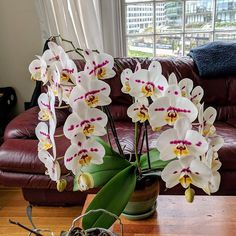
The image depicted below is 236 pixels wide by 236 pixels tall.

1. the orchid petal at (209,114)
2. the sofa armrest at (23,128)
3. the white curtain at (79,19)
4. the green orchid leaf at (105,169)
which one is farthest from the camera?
the white curtain at (79,19)

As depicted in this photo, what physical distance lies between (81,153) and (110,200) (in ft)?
0.64

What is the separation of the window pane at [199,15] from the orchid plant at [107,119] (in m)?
1.98

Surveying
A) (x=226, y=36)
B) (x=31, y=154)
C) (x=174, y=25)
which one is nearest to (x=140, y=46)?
(x=174, y=25)

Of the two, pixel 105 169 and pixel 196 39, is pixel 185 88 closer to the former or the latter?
pixel 105 169

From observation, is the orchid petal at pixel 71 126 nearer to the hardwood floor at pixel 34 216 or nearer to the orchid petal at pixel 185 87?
the orchid petal at pixel 185 87

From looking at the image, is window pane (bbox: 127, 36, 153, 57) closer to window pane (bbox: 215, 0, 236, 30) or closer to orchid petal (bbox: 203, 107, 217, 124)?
window pane (bbox: 215, 0, 236, 30)

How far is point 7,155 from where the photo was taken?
1.61m

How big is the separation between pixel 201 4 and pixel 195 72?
2.33ft

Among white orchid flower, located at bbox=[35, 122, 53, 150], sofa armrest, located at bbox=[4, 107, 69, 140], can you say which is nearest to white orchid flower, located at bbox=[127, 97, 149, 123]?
white orchid flower, located at bbox=[35, 122, 53, 150]

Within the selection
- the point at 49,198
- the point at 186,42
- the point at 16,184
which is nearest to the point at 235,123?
the point at 186,42

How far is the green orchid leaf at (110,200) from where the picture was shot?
31.2 inches

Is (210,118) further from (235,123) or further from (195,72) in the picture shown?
(195,72)

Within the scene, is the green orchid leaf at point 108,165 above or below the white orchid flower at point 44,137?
below

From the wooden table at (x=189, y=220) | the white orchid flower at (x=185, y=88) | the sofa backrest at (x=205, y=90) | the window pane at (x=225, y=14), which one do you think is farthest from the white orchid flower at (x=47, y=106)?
the window pane at (x=225, y=14)
